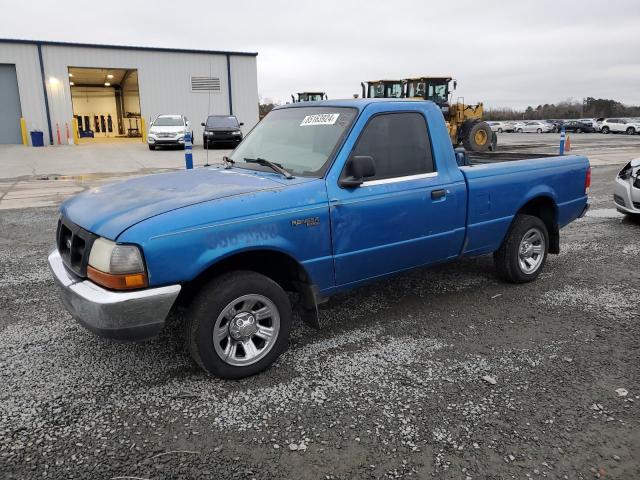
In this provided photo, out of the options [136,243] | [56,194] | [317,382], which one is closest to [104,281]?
[136,243]

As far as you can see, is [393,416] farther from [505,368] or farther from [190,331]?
[190,331]

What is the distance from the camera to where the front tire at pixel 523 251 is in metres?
5.00

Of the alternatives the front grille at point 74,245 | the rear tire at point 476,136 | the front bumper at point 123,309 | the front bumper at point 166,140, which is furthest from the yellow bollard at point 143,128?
the front bumper at point 123,309

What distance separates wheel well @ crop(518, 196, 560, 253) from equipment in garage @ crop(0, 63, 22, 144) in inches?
1212

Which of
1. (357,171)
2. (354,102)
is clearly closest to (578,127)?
(354,102)

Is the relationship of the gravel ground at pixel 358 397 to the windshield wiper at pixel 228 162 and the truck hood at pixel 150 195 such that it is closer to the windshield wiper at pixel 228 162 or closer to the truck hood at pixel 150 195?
the truck hood at pixel 150 195

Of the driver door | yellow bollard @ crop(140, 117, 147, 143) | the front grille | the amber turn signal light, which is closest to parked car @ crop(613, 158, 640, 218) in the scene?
the driver door

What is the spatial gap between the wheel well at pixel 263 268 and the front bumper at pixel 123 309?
10.3 inches

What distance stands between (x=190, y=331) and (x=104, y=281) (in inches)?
23.3

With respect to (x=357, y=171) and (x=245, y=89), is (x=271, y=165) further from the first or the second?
(x=245, y=89)

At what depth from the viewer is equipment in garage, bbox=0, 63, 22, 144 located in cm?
2797

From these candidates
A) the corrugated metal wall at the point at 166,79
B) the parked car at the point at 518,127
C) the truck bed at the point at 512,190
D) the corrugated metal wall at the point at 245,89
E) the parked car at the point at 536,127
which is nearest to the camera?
the truck bed at the point at 512,190

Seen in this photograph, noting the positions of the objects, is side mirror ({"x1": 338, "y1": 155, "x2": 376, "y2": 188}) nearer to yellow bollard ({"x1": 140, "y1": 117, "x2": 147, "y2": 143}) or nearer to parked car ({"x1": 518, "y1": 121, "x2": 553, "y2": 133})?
yellow bollard ({"x1": 140, "y1": 117, "x2": 147, "y2": 143})

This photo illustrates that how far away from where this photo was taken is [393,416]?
2.97m
